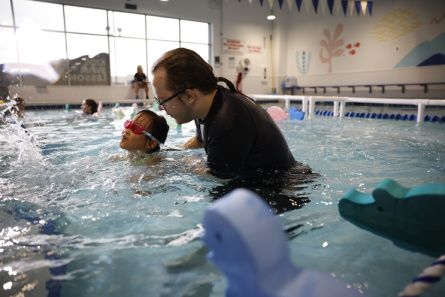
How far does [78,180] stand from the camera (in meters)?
2.71

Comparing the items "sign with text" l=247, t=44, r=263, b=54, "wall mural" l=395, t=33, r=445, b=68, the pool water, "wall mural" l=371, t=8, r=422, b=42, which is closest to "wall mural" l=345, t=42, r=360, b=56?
"wall mural" l=371, t=8, r=422, b=42

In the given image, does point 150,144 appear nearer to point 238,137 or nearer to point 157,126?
point 157,126

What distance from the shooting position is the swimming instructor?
1925 millimetres

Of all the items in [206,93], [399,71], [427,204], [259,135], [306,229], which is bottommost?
[306,229]

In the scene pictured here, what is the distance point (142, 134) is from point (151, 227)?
4.93 ft

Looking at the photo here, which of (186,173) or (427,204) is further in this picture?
(186,173)

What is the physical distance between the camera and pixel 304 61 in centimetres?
1902

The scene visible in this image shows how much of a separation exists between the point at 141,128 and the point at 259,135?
60.6 inches

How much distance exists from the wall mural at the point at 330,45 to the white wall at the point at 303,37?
0.68 ft

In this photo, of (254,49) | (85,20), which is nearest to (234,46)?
(254,49)

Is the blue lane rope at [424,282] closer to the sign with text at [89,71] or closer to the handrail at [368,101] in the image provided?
A: the handrail at [368,101]

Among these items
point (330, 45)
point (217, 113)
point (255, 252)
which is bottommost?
point (255, 252)

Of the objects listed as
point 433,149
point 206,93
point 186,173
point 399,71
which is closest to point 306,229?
point 206,93

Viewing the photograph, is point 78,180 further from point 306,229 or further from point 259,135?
point 306,229
